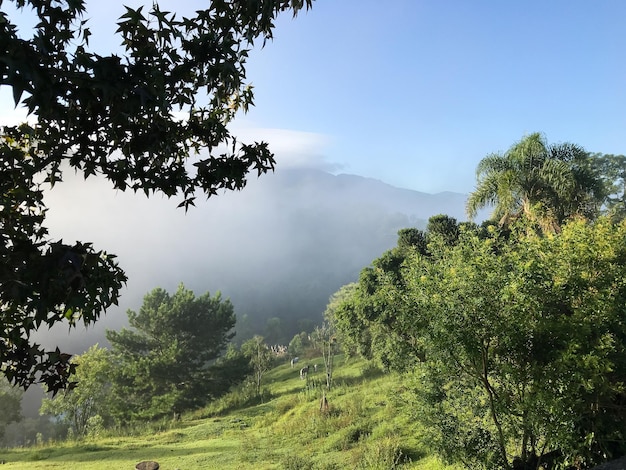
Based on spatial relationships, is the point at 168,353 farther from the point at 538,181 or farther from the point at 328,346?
the point at 538,181

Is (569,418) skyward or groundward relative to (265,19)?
groundward

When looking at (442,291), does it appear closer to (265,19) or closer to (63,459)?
(265,19)

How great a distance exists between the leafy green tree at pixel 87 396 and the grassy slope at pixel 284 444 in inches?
498

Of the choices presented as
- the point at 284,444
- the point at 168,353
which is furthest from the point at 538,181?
the point at 168,353

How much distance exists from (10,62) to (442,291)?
21.9ft

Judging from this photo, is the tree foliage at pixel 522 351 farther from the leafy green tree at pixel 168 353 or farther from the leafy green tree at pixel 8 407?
the leafy green tree at pixel 8 407

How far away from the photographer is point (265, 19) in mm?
3594

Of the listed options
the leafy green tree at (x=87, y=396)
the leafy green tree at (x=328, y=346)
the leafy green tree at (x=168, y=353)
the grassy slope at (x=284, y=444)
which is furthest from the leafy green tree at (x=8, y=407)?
the leafy green tree at (x=328, y=346)

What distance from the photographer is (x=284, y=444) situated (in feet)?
56.6

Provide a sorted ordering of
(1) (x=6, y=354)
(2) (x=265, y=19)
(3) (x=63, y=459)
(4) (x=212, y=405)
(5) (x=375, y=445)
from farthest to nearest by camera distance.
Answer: (4) (x=212, y=405), (3) (x=63, y=459), (5) (x=375, y=445), (2) (x=265, y=19), (1) (x=6, y=354)

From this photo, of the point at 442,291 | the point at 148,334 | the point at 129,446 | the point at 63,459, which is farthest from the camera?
the point at 148,334

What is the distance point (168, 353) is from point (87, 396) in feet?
28.6

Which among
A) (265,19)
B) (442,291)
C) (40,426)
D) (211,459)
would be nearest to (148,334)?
(211,459)

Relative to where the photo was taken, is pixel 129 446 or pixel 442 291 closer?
pixel 442 291
